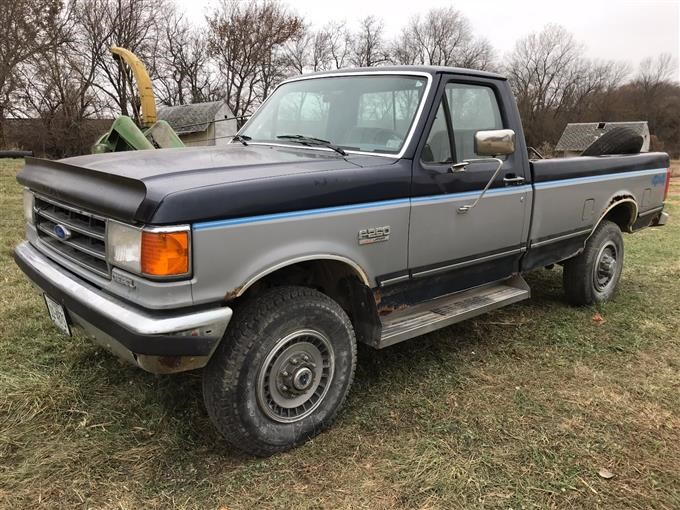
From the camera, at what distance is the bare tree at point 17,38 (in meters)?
31.1

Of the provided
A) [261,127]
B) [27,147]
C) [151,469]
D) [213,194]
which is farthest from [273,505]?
[27,147]

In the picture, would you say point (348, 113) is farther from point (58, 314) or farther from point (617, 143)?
point (617, 143)

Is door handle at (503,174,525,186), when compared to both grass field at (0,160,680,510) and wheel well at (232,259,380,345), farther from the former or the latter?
wheel well at (232,259,380,345)

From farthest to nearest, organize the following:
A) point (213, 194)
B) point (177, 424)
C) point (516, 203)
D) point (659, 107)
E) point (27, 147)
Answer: point (659, 107), point (27, 147), point (516, 203), point (177, 424), point (213, 194)

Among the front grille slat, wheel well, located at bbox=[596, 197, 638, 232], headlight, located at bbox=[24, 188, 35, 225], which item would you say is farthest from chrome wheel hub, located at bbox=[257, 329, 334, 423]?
wheel well, located at bbox=[596, 197, 638, 232]

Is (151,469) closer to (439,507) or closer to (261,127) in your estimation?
(439,507)

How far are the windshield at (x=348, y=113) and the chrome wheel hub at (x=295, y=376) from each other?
1303 millimetres

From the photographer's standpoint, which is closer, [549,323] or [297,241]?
[297,241]

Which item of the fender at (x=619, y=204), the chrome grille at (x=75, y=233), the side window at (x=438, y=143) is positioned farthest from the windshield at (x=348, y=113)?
the fender at (x=619, y=204)

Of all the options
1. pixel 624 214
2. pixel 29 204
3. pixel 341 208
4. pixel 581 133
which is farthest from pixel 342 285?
pixel 581 133

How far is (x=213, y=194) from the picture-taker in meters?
2.37

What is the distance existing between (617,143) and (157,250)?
4.85 meters

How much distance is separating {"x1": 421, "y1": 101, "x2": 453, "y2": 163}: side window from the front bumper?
5.56 ft

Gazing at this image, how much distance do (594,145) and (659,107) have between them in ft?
229
